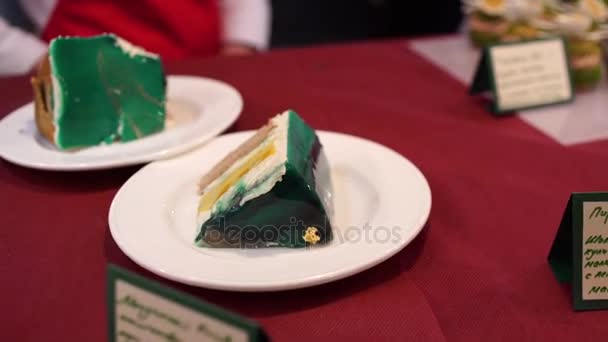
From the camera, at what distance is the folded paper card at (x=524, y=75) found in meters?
1.25

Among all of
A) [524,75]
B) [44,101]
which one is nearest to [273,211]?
[44,101]

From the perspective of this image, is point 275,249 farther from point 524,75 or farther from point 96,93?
point 524,75

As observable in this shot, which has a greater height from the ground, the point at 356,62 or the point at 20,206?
the point at 356,62

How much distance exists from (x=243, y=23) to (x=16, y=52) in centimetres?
65

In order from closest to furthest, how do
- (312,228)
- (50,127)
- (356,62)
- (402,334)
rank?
1. (402,334)
2. (312,228)
3. (50,127)
4. (356,62)

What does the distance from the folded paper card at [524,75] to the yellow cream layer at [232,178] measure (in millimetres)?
619

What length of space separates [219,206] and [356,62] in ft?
2.96

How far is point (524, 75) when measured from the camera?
1275 mm

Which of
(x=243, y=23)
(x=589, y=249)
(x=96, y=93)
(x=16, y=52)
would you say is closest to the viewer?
(x=589, y=249)

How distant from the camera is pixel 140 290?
537 mm

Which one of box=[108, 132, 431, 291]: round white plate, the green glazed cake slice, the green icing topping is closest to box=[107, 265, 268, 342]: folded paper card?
box=[108, 132, 431, 291]: round white plate

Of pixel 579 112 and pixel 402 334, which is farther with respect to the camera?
pixel 579 112

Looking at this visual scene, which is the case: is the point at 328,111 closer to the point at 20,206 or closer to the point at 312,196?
the point at 312,196

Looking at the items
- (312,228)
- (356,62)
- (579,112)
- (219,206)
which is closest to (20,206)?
(219,206)
